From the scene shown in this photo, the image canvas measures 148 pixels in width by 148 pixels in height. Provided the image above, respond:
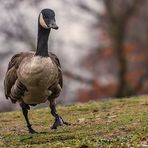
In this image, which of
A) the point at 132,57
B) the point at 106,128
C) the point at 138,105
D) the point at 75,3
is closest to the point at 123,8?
the point at 75,3

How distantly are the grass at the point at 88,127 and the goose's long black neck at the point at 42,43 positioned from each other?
121cm

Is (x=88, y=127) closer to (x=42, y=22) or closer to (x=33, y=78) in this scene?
(x=33, y=78)

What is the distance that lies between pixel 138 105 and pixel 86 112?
1082 millimetres

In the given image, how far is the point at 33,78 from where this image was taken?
10.5 meters

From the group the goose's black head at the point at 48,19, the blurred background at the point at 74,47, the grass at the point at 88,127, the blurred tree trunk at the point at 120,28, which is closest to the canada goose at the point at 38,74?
the goose's black head at the point at 48,19

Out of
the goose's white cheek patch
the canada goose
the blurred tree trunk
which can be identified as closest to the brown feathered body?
the canada goose

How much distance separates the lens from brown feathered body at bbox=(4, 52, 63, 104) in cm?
1053

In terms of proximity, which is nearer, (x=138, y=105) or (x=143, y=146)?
(x=143, y=146)

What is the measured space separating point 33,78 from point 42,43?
0.65m

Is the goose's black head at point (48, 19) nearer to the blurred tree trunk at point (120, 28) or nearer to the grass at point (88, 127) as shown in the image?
the grass at point (88, 127)

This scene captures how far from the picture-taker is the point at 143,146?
30.1ft

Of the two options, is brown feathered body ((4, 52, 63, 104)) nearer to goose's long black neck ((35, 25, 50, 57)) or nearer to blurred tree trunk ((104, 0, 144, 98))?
goose's long black neck ((35, 25, 50, 57))

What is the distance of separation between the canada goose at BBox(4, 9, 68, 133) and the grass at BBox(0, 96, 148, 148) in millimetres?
566

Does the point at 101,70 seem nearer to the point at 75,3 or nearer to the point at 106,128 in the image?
the point at 75,3
